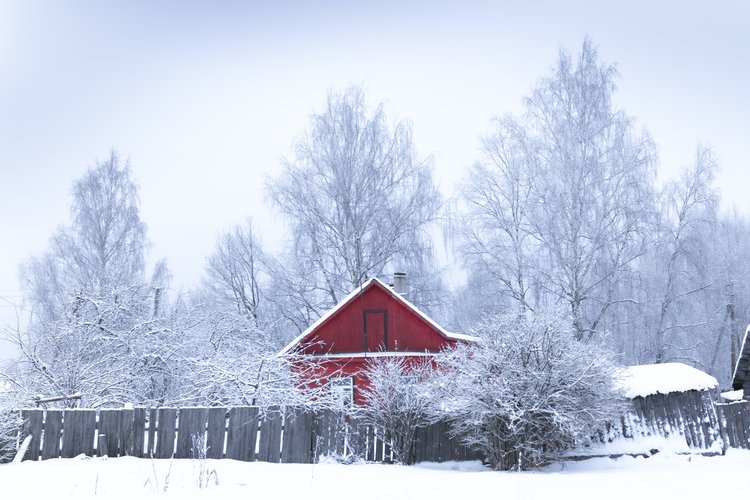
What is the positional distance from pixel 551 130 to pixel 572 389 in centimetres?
1399

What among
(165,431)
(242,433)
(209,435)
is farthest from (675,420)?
(165,431)

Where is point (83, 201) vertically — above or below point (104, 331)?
above

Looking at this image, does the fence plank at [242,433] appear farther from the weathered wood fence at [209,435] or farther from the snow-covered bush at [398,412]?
the snow-covered bush at [398,412]

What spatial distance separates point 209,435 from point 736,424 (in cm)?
1090

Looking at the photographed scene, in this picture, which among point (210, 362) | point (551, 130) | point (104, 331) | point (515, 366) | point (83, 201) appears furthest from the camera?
point (83, 201)

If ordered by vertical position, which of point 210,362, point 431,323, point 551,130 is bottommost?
point 210,362

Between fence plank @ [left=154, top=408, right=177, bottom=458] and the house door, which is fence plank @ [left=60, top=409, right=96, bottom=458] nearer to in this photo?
fence plank @ [left=154, top=408, right=177, bottom=458]

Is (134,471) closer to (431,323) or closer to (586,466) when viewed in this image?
(586,466)

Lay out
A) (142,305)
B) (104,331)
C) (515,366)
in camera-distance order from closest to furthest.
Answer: (515,366), (104,331), (142,305)

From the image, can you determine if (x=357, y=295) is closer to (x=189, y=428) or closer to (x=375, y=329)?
(x=375, y=329)

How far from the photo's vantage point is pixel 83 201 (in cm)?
3288

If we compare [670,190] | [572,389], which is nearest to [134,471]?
[572,389]

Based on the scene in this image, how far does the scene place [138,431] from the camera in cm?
1460

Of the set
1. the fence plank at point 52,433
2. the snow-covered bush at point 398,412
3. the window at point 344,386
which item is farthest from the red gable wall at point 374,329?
the fence plank at point 52,433
